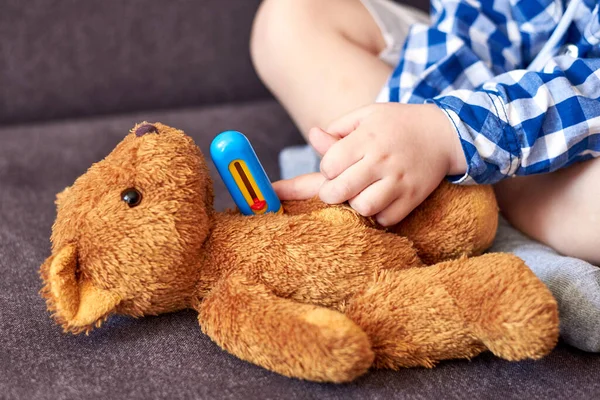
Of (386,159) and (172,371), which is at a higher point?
(386,159)

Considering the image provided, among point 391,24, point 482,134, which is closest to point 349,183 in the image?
point 482,134

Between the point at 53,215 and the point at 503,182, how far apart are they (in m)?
0.56

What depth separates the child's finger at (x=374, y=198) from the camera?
0.56 metres

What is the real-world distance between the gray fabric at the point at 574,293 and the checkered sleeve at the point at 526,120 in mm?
94

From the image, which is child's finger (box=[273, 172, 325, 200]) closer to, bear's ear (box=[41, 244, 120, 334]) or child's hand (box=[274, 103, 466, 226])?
child's hand (box=[274, 103, 466, 226])

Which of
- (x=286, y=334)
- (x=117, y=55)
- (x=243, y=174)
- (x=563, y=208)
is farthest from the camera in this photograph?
(x=117, y=55)

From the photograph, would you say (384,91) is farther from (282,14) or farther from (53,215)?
(53,215)

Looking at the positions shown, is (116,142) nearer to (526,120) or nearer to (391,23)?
(391,23)

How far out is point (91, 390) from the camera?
1.61ft

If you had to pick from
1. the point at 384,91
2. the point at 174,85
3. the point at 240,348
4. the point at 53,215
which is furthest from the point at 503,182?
the point at 174,85

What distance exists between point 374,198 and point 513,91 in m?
0.18

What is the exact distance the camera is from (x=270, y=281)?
0.50 meters

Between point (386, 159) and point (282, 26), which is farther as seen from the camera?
point (282, 26)

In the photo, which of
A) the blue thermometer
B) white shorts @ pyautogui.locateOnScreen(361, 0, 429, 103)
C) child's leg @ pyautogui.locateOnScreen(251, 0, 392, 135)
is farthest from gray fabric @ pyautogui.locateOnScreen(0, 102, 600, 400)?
white shorts @ pyautogui.locateOnScreen(361, 0, 429, 103)
